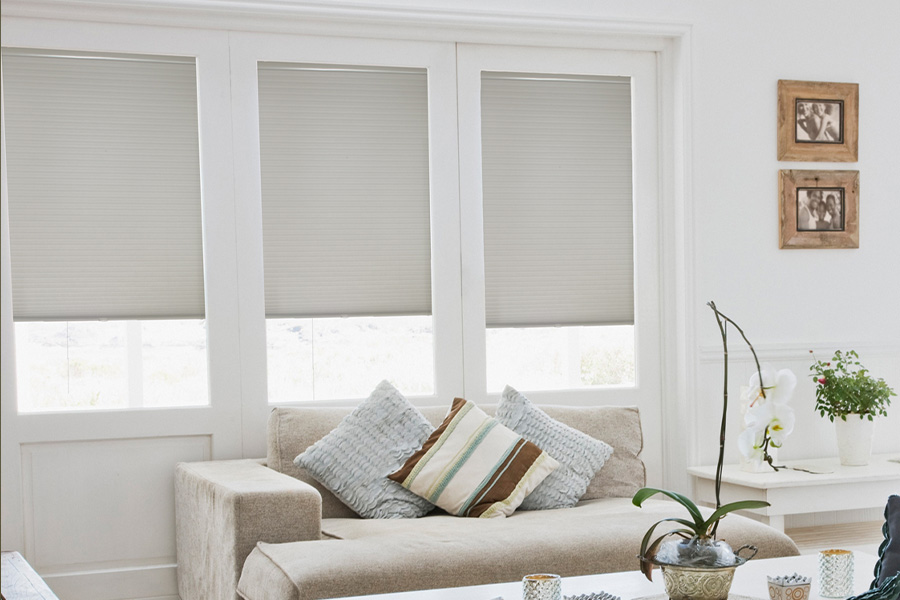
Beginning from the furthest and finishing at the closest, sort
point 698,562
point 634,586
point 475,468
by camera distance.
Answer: point 475,468 → point 634,586 → point 698,562

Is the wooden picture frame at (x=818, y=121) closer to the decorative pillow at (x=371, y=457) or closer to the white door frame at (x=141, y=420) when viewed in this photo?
the decorative pillow at (x=371, y=457)

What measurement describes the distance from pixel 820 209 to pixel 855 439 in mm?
981

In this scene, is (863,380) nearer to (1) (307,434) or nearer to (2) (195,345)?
A: (1) (307,434)

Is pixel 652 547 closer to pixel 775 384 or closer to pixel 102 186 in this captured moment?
pixel 775 384

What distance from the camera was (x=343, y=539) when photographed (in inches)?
101

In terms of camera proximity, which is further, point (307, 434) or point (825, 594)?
point (307, 434)

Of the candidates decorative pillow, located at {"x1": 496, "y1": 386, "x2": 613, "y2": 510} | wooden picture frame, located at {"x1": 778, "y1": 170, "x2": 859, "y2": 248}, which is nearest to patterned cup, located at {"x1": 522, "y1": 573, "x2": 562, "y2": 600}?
decorative pillow, located at {"x1": 496, "y1": 386, "x2": 613, "y2": 510}

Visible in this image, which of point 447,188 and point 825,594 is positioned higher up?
point 447,188

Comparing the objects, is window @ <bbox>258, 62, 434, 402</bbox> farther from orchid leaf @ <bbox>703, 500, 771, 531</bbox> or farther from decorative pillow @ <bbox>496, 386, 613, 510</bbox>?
orchid leaf @ <bbox>703, 500, 771, 531</bbox>

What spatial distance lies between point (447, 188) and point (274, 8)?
36.4 inches

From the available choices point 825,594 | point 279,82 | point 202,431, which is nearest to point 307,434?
point 202,431

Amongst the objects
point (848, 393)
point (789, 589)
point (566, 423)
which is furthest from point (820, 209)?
point (789, 589)

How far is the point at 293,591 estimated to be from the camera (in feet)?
6.84

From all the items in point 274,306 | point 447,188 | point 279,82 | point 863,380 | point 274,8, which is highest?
point 274,8
